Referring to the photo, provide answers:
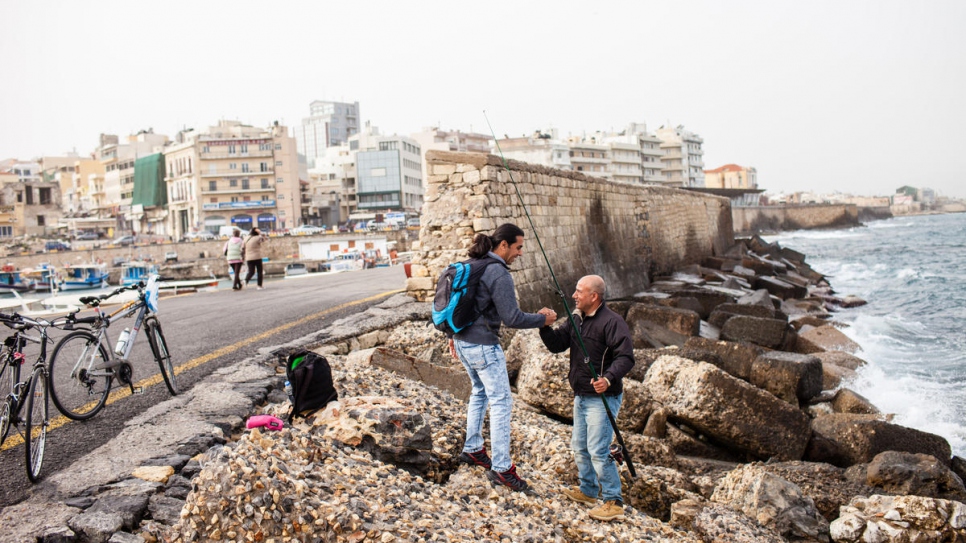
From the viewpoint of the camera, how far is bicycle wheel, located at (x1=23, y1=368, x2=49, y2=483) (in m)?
3.82

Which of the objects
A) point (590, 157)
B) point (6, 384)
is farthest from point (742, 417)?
point (590, 157)

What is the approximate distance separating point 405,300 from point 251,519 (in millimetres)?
7094

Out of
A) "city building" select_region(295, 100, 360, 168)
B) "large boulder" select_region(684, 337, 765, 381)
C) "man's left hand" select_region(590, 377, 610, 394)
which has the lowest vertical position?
"large boulder" select_region(684, 337, 765, 381)

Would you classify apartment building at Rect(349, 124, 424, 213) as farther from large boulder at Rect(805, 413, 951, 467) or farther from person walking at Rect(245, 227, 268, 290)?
large boulder at Rect(805, 413, 951, 467)

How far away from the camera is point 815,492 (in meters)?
5.55

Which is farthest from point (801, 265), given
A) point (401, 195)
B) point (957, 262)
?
point (401, 195)

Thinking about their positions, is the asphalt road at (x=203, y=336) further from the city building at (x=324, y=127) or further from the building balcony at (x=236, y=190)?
the city building at (x=324, y=127)

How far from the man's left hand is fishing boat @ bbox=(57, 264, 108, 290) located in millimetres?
48609

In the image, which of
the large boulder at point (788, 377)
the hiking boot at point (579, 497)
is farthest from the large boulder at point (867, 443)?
the hiking boot at point (579, 497)

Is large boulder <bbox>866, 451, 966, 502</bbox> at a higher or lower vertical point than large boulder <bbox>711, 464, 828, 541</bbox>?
lower

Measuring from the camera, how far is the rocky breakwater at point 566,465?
10.9 ft

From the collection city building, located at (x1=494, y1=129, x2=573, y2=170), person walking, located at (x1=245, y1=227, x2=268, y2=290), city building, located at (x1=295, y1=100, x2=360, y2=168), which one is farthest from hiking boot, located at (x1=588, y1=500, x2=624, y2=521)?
city building, located at (x1=295, y1=100, x2=360, y2=168)

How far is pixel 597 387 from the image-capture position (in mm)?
4402

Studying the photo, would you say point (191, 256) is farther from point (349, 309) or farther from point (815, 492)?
point (815, 492)
